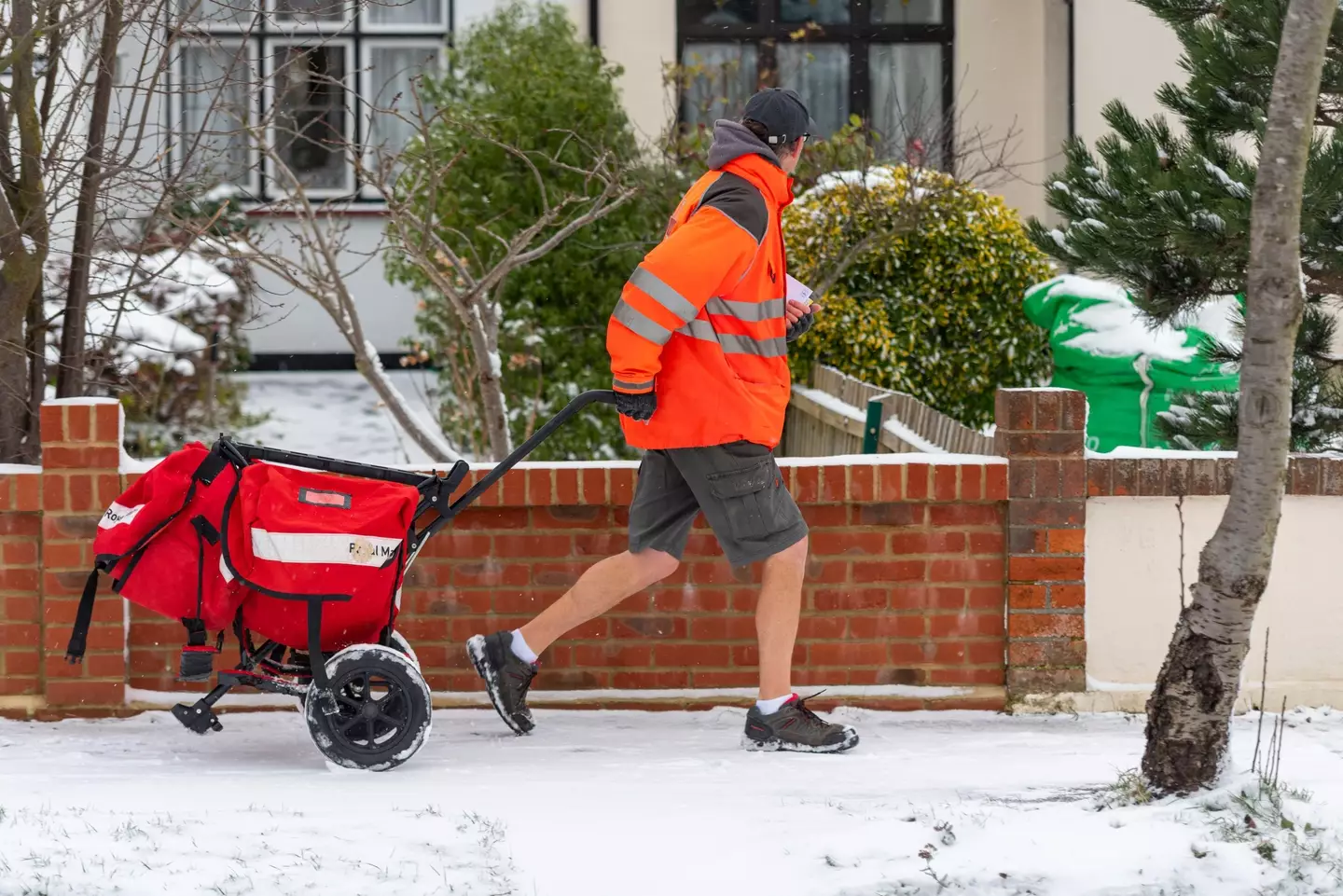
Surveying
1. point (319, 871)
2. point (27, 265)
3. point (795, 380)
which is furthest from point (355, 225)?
point (319, 871)

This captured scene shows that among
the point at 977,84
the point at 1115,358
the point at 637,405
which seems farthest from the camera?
the point at 977,84

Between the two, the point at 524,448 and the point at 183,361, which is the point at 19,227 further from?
the point at 183,361

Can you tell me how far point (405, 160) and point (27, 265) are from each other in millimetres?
2558

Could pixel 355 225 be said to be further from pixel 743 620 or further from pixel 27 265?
pixel 743 620

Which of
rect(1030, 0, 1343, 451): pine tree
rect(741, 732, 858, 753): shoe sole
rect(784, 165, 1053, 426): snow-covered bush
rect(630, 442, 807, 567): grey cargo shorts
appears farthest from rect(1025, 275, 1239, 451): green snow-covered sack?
rect(630, 442, 807, 567): grey cargo shorts

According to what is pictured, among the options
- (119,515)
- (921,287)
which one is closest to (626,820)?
(119,515)

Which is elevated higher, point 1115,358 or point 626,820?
point 1115,358

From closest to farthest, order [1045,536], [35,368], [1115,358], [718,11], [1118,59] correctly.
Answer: [1045,536] < [35,368] < [1115,358] < [1118,59] < [718,11]

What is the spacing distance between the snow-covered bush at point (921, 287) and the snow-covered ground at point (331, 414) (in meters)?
3.30

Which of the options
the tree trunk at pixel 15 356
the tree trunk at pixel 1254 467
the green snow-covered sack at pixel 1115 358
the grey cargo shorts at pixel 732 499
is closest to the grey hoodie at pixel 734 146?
the grey cargo shorts at pixel 732 499

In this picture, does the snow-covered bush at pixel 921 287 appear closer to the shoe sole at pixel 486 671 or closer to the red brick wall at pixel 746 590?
the red brick wall at pixel 746 590

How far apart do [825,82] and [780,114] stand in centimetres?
992

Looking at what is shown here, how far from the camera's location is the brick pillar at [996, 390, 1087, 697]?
5.04 m

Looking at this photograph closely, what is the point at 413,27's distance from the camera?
1398 centimetres
